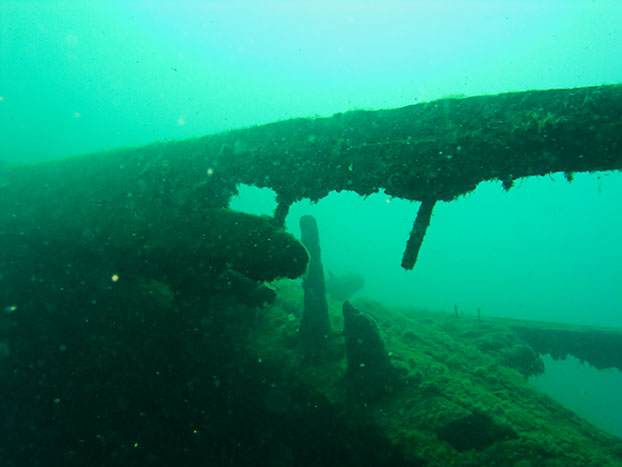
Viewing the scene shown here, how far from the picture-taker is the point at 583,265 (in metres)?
156

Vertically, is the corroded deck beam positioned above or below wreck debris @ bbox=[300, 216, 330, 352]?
above

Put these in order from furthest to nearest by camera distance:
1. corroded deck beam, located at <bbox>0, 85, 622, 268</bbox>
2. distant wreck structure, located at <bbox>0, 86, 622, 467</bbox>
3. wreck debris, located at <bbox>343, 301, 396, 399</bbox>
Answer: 1. wreck debris, located at <bbox>343, 301, 396, 399</bbox>
2. distant wreck structure, located at <bbox>0, 86, 622, 467</bbox>
3. corroded deck beam, located at <bbox>0, 85, 622, 268</bbox>

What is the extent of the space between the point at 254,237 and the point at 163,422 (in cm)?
491

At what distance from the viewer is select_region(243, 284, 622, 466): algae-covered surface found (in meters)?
5.76

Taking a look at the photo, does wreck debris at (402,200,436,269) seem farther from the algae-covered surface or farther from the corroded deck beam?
the algae-covered surface

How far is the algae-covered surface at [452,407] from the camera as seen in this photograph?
5758 mm

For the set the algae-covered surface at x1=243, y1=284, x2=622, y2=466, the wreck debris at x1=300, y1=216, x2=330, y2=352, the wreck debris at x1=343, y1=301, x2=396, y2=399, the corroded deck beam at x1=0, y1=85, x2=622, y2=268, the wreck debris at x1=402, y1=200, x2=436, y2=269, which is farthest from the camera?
the wreck debris at x1=300, y1=216, x2=330, y2=352

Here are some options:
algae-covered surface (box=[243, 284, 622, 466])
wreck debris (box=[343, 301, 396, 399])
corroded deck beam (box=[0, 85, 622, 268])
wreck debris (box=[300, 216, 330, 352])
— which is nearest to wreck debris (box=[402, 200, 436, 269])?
corroded deck beam (box=[0, 85, 622, 268])

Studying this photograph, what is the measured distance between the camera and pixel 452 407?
21.9ft

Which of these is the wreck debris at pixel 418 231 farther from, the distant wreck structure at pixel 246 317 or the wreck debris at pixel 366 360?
the wreck debris at pixel 366 360

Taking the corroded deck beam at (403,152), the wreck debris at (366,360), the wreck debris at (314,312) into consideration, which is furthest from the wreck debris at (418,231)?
the wreck debris at (314,312)

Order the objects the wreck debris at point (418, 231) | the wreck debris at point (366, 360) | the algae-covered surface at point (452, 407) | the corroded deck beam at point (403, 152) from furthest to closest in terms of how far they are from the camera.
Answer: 1. the wreck debris at point (366, 360)
2. the algae-covered surface at point (452, 407)
3. the wreck debris at point (418, 231)
4. the corroded deck beam at point (403, 152)

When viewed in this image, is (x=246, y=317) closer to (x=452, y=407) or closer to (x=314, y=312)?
(x=314, y=312)

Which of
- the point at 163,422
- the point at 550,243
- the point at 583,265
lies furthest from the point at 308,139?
the point at 550,243
